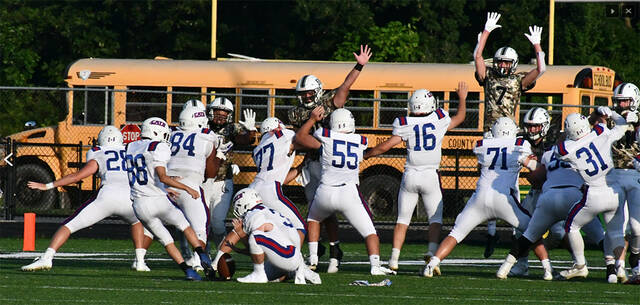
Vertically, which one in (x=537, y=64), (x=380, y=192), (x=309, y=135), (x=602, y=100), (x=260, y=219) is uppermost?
(x=537, y=64)

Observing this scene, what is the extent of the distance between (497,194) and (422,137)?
3.74ft

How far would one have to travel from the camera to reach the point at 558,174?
485 inches

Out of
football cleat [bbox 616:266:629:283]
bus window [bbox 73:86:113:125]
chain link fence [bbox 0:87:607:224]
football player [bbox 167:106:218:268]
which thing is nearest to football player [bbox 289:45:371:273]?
football player [bbox 167:106:218:268]

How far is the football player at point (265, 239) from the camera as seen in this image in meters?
11.1

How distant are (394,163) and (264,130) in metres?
8.29

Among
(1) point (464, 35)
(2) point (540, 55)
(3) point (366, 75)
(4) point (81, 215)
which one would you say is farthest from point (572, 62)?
(4) point (81, 215)

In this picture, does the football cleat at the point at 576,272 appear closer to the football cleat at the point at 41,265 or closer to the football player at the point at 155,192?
the football player at the point at 155,192

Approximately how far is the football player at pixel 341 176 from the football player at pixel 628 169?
7.87ft

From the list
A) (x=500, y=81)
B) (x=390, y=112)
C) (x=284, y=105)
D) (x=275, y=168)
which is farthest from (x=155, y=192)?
(x=284, y=105)

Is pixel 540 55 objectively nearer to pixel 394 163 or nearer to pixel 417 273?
pixel 417 273

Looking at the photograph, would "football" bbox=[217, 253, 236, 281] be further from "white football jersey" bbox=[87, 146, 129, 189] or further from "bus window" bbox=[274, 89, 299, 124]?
"bus window" bbox=[274, 89, 299, 124]

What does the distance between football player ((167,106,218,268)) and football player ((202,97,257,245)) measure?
0.57 meters

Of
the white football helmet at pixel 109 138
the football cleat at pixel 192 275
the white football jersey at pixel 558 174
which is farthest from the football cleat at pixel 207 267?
the white football jersey at pixel 558 174

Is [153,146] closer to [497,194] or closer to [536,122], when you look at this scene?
[497,194]
